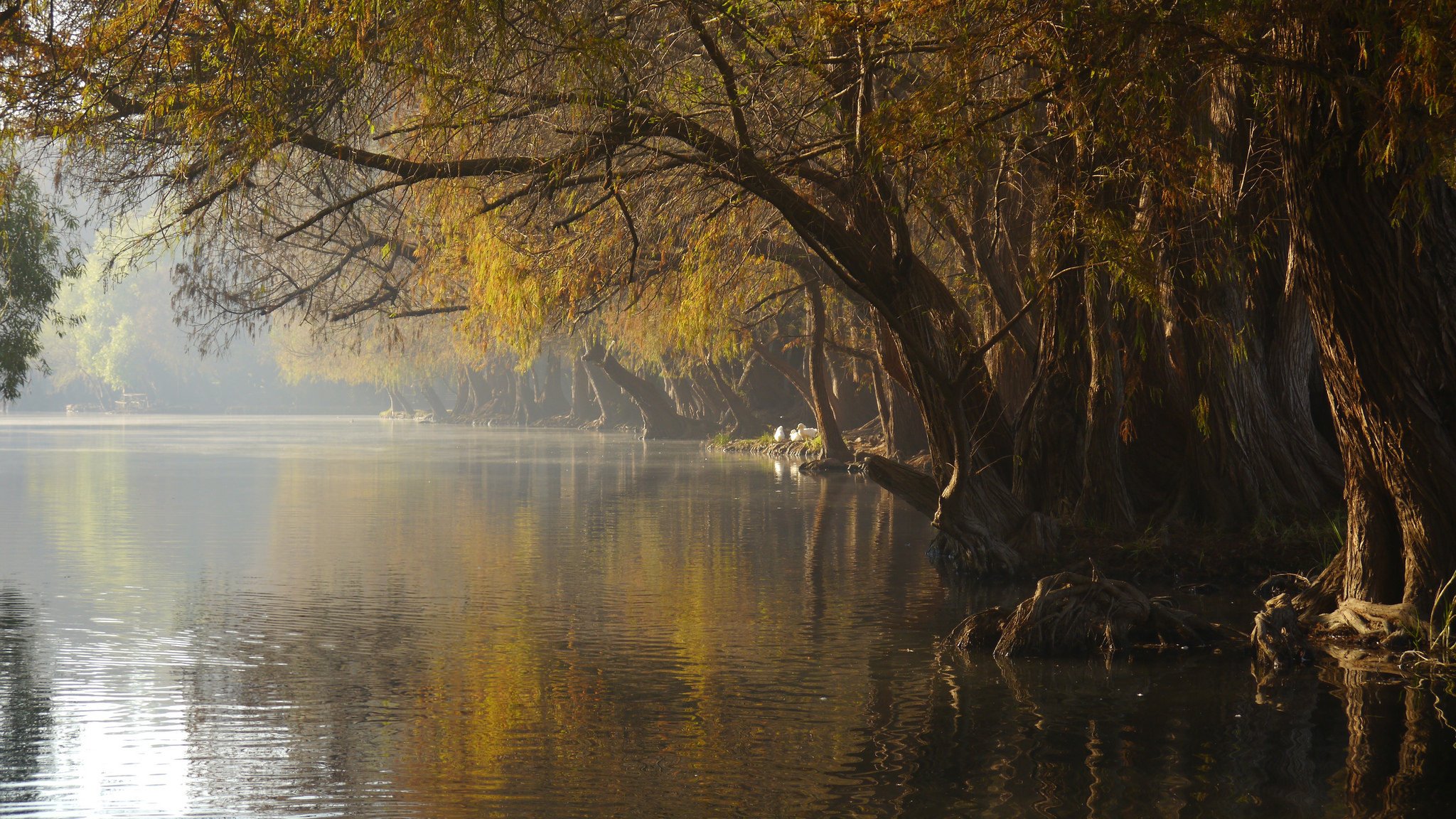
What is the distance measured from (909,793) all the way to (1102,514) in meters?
8.93

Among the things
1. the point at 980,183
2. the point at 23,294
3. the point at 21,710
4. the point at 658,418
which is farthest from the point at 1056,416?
the point at 658,418

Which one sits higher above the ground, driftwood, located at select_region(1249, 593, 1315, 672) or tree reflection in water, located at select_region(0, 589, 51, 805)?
driftwood, located at select_region(1249, 593, 1315, 672)

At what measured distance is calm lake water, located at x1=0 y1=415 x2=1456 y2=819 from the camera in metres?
7.21

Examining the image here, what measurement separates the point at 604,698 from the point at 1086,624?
12.2 feet

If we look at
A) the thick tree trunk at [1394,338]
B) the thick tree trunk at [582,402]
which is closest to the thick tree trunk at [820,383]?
the thick tree trunk at [1394,338]

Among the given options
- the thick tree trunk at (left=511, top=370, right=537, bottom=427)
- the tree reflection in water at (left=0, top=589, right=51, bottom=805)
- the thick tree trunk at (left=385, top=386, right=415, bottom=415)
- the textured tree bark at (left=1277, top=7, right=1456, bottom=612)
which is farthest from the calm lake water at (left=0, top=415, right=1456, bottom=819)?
the thick tree trunk at (left=385, top=386, right=415, bottom=415)

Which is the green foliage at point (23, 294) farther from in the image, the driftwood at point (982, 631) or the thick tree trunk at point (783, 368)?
the driftwood at point (982, 631)

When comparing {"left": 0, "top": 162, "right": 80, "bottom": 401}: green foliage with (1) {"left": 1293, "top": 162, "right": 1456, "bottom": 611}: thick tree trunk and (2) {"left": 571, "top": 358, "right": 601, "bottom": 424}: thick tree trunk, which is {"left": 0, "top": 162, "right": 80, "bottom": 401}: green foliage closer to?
(1) {"left": 1293, "top": 162, "right": 1456, "bottom": 611}: thick tree trunk

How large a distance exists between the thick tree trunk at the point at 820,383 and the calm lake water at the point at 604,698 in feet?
30.3

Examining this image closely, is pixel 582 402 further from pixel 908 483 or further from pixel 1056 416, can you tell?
pixel 1056 416

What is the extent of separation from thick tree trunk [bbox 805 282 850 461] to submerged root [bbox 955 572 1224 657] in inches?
627

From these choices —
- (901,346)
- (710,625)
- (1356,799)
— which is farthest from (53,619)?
(1356,799)

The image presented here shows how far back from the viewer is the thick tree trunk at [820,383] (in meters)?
27.6

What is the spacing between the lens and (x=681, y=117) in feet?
39.3
